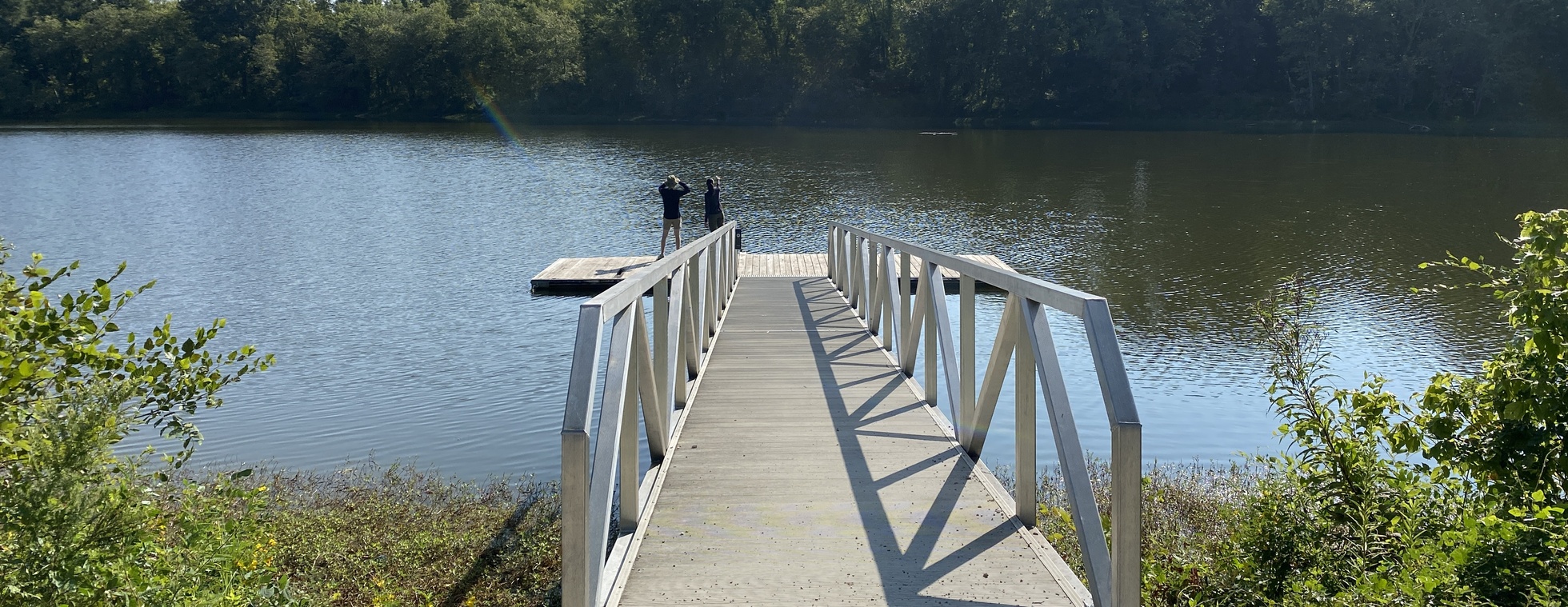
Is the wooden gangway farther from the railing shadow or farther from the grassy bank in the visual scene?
the grassy bank

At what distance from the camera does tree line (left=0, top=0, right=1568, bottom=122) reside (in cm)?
5006

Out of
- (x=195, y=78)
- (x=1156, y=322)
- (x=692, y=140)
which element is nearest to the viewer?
(x=1156, y=322)

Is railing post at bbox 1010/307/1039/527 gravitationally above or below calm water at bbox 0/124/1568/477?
above

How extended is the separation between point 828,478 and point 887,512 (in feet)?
1.54

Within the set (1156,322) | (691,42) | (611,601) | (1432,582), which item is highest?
(691,42)

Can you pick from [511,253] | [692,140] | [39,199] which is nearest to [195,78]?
[692,140]

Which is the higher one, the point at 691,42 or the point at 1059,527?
the point at 691,42

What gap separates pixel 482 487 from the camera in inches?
256

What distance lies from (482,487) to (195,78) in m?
73.6

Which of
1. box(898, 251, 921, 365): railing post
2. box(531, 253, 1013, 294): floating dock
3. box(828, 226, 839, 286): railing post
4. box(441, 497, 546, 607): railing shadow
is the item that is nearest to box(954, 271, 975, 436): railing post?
box(898, 251, 921, 365): railing post

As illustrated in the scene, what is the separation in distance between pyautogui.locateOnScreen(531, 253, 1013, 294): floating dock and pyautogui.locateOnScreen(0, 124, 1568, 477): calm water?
0.56m

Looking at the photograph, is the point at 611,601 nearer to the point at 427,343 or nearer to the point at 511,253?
the point at 427,343

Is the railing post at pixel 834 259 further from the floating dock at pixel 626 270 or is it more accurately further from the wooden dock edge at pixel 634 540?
the wooden dock edge at pixel 634 540

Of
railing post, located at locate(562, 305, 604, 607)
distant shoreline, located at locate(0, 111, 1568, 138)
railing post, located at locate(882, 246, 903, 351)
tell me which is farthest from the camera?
distant shoreline, located at locate(0, 111, 1568, 138)
